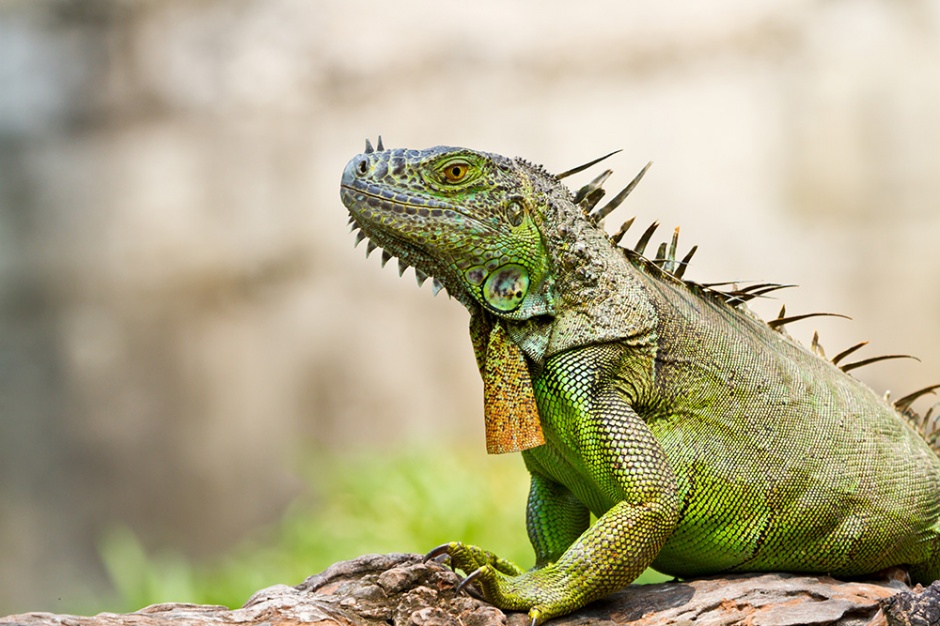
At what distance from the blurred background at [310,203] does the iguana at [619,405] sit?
20.9 feet

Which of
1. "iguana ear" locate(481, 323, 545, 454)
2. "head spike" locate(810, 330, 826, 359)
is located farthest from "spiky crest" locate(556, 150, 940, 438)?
"iguana ear" locate(481, 323, 545, 454)

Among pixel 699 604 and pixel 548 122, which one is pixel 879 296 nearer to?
pixel 548 122

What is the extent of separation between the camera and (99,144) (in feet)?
41.6

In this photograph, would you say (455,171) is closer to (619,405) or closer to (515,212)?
(515,212)

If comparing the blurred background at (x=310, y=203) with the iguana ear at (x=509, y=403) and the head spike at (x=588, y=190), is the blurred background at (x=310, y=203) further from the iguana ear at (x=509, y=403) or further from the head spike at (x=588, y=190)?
the iguana ear at (x=509, y=403)

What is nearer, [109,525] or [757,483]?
[757,483]

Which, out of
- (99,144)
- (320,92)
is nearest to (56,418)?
(99,144)

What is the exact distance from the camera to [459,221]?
3.62 meters

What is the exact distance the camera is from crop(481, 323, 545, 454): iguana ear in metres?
3.58

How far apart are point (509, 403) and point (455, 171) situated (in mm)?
1028

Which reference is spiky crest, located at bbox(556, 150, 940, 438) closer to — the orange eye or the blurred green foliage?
the orange eye

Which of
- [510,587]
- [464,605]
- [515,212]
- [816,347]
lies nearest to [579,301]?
[515,212]

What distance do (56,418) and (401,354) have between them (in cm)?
557

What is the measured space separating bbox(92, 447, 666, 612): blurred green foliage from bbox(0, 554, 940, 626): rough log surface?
431 centimetres
